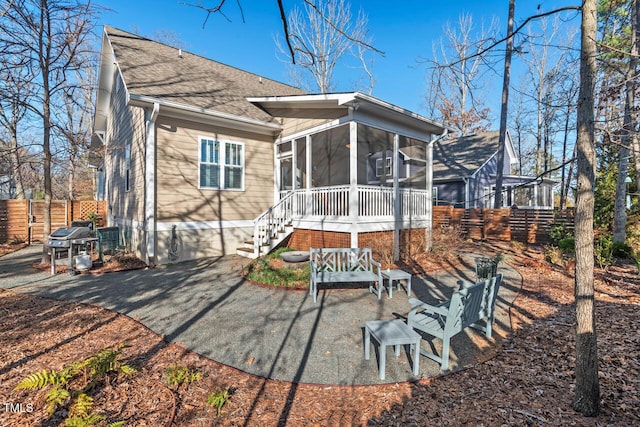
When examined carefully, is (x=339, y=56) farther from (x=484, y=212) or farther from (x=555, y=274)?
(x=555, y=274)

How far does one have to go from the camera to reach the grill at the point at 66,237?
739 centimetres

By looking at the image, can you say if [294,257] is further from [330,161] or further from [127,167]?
[127,167]

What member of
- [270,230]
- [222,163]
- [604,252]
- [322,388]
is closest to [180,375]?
[322,388]

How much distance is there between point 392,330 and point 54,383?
11.5ft

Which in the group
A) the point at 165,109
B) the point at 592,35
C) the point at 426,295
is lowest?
the point at 426,295

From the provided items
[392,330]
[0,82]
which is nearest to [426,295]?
[392,330]

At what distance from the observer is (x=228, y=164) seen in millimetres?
9773

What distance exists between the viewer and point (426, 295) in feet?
19.9

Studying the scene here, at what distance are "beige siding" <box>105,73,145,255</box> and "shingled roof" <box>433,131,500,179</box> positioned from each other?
16669 millimetres

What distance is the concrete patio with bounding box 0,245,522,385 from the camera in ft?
11.5

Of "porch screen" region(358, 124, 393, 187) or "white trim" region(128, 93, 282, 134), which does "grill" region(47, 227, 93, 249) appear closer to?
"white trim" region(128, 93, 282, 134)

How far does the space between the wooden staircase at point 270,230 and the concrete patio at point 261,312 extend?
0.80 m

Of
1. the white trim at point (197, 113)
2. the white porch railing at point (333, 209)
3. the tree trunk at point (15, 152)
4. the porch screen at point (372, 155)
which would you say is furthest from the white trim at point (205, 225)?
the porch screen at point (372, 155)

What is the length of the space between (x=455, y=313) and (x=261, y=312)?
313 centimetres
